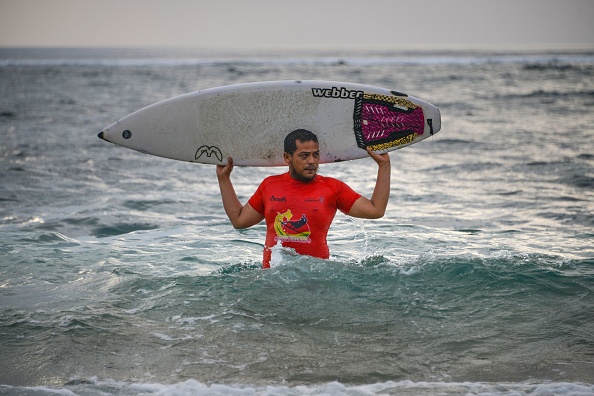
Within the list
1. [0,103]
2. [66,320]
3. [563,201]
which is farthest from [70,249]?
[0,103]

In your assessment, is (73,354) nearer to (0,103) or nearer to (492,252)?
(492,252)

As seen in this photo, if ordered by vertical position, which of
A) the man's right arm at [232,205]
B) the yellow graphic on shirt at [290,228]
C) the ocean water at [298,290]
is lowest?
the ocean water at [298,290]

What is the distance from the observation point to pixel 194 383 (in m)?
4.45

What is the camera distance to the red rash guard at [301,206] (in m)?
5.76

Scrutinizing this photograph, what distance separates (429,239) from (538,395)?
3.83 m

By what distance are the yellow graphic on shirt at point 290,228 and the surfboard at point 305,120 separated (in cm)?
87

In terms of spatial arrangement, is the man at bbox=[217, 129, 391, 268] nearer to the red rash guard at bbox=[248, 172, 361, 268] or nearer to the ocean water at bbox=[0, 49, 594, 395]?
the red rash guard at bbox=[248, 172, 361, 268]

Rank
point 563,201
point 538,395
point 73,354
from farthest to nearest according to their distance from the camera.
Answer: point 563,201 → point 73,354 → point 538,395

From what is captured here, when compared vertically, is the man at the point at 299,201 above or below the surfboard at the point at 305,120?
below

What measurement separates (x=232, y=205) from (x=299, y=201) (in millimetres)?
529

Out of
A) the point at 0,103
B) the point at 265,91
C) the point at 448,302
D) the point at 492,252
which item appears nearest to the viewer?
the point at 448,302

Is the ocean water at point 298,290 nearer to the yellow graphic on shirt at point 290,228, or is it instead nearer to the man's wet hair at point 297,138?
the yellow graphic on shirt at point 290,228

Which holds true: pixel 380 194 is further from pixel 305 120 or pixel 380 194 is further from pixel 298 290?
pixel 305 120

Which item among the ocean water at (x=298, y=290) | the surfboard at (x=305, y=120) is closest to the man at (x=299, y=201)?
the ocean water at (x=298, y=290)
